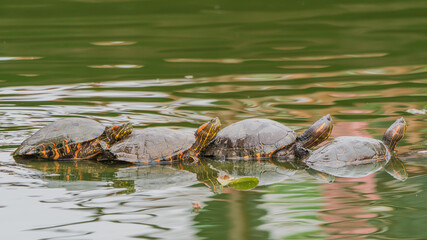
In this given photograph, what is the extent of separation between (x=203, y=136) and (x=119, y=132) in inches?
22.7

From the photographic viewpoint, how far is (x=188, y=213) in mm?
3375

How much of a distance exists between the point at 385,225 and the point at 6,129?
3.32 m

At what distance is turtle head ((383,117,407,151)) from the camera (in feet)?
15.0

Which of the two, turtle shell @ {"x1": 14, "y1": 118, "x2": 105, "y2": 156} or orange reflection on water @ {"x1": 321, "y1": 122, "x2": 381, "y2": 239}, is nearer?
orange reflection on water @ {"x1": 321, "y1": 122, "x2": 381, "y2": 239}

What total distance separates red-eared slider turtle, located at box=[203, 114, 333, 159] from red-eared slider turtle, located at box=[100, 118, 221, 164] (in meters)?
0.13

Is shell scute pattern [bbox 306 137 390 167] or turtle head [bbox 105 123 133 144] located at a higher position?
turtle head [bbox 105 123 133 144]

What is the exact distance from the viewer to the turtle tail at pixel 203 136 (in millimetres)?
4543

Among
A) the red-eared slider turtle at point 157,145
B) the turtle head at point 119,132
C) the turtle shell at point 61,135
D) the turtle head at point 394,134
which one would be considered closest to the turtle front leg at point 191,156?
the red-eared slider turtle at point 157,145

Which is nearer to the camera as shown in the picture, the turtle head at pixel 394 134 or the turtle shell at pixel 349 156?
the turtle shell at pixel 349 156

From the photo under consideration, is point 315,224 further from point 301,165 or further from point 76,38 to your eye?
point 76,38

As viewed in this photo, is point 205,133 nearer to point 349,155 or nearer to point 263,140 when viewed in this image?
point 263,140

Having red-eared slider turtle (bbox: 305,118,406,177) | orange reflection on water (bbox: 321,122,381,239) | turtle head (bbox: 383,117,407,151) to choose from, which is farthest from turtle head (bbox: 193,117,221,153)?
turtle head (bbox: 383,117,407,151)

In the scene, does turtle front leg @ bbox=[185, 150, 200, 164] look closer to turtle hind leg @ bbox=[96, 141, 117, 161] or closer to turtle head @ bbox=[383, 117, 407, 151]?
turtle hind leg @ bbox=[96, 141, 117, 161]

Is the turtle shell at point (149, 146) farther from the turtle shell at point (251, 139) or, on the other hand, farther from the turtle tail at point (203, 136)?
the turtle shell at point (251, 139)
